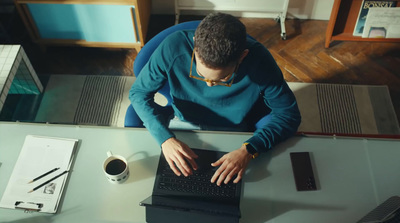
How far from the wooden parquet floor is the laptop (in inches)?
55.8

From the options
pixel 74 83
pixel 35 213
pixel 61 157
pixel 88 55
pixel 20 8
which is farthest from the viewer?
pixel 88 55

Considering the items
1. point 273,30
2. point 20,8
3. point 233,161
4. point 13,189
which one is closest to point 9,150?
point 13,189

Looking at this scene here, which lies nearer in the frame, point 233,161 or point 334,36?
point 233,161

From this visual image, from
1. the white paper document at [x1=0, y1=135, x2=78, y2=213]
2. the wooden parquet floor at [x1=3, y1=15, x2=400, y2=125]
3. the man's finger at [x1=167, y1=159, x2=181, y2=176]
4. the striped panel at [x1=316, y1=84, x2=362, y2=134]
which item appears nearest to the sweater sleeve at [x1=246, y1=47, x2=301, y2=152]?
the man's finger at [x1=167, y1=159, x2=181, y2=176]

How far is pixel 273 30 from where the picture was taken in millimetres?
2861

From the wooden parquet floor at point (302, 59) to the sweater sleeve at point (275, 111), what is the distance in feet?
3.83

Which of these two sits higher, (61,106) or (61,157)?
(61,106)

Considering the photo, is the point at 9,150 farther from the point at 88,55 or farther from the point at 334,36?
the point at 334,36

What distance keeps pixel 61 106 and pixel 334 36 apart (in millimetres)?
1989

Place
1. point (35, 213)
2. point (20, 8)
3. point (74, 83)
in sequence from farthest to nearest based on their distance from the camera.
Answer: point (74, 83), point (20, 8), point (35, 213)

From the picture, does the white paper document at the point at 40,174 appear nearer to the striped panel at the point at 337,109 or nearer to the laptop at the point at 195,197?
the laptop at the point at 195,197

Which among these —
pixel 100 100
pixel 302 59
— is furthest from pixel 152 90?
pixel 302 59

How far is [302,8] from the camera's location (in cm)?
285

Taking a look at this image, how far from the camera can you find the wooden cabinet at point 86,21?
2307 millimetres
